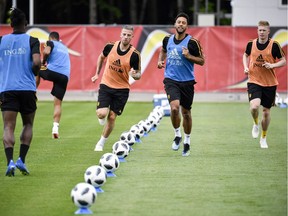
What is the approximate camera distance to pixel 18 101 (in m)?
12.2

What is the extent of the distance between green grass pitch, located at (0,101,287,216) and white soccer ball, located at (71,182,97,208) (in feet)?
0.71

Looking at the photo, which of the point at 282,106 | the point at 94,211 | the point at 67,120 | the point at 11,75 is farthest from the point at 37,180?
the point at 282,106

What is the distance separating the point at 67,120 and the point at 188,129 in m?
8.03

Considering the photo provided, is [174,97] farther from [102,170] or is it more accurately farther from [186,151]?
[102,170]

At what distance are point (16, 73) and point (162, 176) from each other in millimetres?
2464

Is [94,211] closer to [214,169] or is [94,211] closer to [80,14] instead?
[214,169]

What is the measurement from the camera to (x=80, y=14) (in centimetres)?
6512

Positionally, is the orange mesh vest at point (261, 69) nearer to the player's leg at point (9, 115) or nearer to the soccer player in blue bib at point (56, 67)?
the soccer player in blue bib at point (56, 67)

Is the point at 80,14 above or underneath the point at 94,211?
underneath

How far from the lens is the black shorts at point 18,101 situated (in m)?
12.2

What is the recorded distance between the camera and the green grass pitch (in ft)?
32.4

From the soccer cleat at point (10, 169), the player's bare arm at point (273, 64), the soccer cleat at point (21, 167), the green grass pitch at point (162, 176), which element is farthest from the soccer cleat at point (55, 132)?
the soccer cleat at point (10, 169)

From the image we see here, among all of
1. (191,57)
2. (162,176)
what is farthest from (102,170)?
(191,57)

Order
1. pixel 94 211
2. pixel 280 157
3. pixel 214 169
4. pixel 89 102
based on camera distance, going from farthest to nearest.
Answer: pixel 89 102, pixel 280 157, pixel 214 169, pixel 94 211
